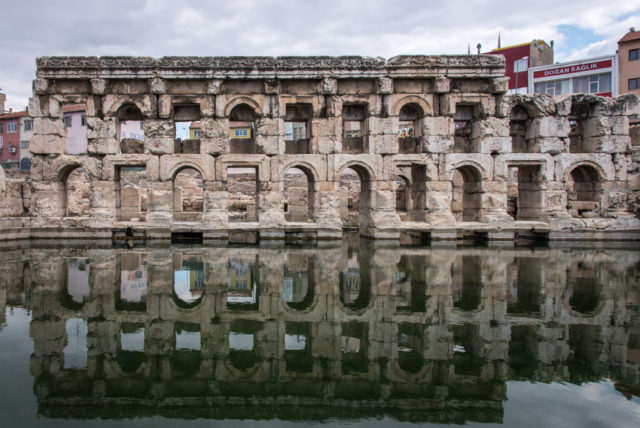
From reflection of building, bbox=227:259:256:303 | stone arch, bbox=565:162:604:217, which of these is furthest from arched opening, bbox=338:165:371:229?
stone arch, bbox=565:162:604:217

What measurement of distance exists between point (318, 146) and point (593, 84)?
25991 mm

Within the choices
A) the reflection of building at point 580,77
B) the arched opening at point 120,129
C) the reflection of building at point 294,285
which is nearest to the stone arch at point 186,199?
the arched opening at point 120,129

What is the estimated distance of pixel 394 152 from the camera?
52.5ft

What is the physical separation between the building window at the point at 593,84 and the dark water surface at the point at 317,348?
1074 inches

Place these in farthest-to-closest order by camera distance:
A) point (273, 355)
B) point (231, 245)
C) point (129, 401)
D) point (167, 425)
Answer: point (231, 245), point (273, 355), point (129, 401), point (167, 425)

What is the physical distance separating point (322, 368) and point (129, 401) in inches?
73.3

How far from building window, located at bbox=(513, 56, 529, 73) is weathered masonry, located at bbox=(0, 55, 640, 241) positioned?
71.2 ft

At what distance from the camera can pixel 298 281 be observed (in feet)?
28.5

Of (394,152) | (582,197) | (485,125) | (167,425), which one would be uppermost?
(485,125)

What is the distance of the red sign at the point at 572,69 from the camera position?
101 ft

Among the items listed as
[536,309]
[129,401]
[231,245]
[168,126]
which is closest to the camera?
[129,401]

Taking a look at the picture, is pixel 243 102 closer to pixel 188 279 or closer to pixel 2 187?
pixel 2 187

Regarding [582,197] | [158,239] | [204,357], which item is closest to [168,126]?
[158,239]

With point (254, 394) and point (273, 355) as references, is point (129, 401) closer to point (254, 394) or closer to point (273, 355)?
point (254, 394)
